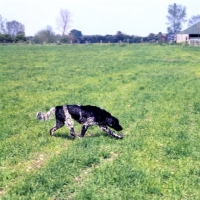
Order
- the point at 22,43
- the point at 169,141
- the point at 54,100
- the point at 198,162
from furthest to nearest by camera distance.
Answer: the point at 22,43 < the point at 54,100 < the point at 169,141 < the point at 198,162

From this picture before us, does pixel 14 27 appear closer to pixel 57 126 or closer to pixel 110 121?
pixel 57 126

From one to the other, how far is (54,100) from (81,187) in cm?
845

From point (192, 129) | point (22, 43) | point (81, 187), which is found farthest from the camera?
point (22, 43)

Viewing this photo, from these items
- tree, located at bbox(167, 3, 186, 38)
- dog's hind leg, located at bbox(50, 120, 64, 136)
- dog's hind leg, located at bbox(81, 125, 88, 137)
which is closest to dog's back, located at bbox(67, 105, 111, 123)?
dog's hind leg, located at bbox(81, 125, 88, 137)

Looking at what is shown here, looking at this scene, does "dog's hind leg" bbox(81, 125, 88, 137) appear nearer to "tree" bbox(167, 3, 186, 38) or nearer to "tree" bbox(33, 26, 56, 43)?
"tree" bbox(33, 26, 56, 43)

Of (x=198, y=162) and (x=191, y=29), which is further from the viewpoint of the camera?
(x=191, y=29)

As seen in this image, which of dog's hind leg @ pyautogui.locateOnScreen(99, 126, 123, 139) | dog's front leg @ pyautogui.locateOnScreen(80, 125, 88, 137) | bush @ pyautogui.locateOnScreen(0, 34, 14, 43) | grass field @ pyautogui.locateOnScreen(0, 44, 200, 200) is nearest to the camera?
grass field @ pyautogui.locateOnScreen(0, 44, 200, 200)

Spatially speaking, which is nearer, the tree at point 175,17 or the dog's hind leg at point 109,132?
the dog's hind leg at point 109,132

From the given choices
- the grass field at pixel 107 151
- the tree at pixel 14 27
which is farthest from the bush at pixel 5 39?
the tree at pixel 14 27

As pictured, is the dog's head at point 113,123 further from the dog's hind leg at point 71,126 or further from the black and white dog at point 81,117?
the dog's hind leg at point 71,126

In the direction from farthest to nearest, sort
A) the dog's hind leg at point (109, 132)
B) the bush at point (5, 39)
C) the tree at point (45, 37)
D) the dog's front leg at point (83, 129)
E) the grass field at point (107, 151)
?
the tree at point (45, 37), the bush at point (5, 39), the dog's front leg at point (83, 129), the dog's hind leg at point (109, 132), the grass field at point (107, 151)

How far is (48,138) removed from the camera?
923 cm

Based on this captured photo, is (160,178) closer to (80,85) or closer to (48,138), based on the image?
(48,138)

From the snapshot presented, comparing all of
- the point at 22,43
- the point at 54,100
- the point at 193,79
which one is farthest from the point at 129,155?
the point at 22,43
